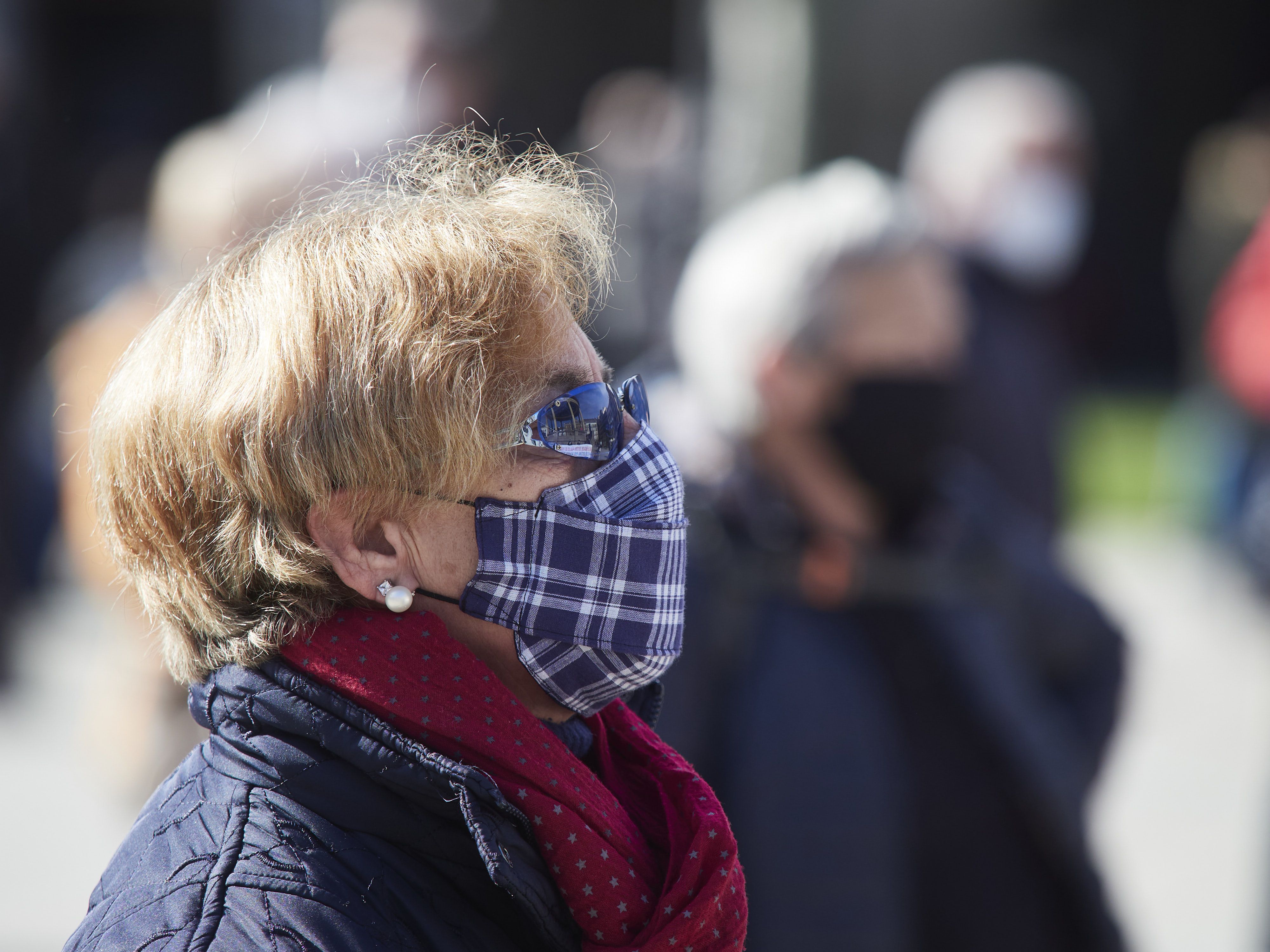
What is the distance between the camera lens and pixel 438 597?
4.82 ft

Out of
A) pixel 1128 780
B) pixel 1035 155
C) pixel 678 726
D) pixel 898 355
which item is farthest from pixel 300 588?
pixel 1128 780

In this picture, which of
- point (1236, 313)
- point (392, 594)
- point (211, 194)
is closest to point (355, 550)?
point (392, 594)

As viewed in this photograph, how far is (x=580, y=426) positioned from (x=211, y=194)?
2634 mm

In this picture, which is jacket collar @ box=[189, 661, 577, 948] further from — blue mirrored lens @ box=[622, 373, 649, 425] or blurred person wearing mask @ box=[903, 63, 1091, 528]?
blurred person wearing mask @ box=[903, 63, 1091, 528]

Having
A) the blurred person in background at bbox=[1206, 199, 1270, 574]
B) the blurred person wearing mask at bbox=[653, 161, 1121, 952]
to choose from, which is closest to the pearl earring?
the blurred person wearing mask at bbox=[653, 161, 1121, 952]

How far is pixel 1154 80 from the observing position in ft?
50.5

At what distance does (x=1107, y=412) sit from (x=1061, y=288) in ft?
25.9

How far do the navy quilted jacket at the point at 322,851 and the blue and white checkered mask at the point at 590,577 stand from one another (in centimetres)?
20

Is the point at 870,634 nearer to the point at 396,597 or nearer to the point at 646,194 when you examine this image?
the point at 396,597

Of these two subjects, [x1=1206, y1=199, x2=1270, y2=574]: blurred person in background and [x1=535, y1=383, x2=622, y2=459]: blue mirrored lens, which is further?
[x1=1206, y1=199, x2=1270, y2=574]: blurred person in background

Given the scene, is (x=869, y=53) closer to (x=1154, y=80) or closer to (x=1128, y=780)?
(x=1128, y=780)

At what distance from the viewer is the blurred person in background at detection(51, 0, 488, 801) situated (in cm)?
330

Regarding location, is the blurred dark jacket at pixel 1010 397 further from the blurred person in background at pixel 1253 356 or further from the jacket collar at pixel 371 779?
the jacket collar at pixel 371 779

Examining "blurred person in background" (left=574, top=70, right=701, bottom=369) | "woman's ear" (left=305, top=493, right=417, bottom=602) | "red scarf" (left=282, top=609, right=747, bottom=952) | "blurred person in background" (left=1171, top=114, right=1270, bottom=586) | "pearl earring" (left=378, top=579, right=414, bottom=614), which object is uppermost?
"woman's ear" (left=305, top=493, right=417, bottom=602)
